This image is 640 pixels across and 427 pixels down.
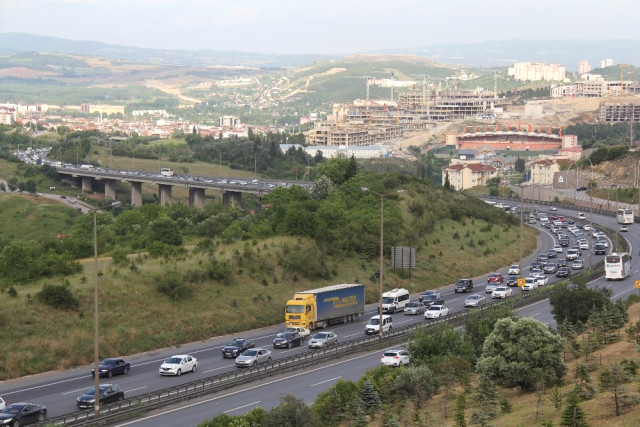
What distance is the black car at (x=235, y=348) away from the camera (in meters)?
46.6

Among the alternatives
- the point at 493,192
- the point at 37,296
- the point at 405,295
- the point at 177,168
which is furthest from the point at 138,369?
the point at 177,168

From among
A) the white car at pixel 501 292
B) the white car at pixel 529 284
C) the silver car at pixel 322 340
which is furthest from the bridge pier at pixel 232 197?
the silver car at pixel 322 340

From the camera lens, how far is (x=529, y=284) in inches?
2645

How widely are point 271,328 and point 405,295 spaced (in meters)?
8.75

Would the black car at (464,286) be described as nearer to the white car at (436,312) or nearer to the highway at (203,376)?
the white car at (436,312)

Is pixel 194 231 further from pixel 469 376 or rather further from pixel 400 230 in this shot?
pixel 469 376

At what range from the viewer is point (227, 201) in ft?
396

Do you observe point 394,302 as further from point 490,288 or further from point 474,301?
point 490,288

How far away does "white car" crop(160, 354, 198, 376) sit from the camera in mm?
42500

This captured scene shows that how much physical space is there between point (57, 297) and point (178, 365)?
10.2 m

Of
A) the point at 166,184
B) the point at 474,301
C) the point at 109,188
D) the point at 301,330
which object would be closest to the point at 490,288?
the point at 474,301

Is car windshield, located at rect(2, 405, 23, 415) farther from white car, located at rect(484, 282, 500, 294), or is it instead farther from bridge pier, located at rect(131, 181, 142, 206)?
bridge pier, located at rect(131, 181, 142, 206)

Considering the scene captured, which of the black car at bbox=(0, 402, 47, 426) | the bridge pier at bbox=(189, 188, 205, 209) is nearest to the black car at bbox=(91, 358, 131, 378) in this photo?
the black car at bbox=(0, 402, 47, 426)

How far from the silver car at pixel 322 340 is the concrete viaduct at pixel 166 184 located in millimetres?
64839
